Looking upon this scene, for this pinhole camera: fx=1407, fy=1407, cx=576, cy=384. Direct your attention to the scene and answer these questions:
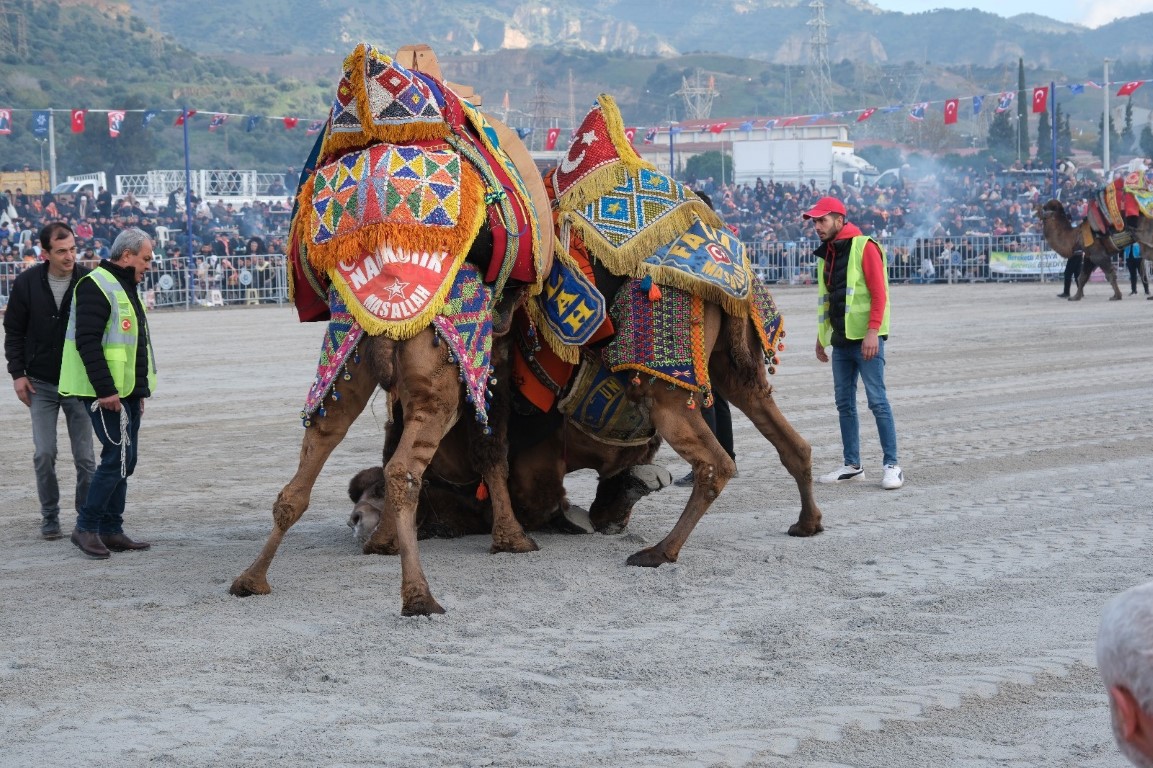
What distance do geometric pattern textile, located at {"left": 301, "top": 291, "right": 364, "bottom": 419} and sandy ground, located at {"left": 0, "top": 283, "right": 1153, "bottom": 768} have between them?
0.90 metres

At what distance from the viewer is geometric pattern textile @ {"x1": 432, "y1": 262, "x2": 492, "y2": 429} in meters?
6.30

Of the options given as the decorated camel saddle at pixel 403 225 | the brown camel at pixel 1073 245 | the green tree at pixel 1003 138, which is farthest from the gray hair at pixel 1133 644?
the green tree at pixel 1003 138

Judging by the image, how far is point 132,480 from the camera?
32.0ft

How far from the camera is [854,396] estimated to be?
9.48 metres

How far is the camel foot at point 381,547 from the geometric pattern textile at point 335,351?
1.06m

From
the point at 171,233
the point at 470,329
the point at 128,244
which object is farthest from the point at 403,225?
the point at 171,233

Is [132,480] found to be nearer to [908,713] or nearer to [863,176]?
[908,713]

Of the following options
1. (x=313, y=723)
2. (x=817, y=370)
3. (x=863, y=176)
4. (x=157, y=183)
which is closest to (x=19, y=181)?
(x=157, y=183)

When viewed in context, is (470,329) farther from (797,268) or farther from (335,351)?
(797,268)

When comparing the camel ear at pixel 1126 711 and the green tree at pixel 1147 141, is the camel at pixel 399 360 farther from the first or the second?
the green tree at pixel 1147 141

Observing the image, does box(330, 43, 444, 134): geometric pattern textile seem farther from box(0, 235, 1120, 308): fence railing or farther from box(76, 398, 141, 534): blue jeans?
box(0, 235, 1120, 308): fence railing

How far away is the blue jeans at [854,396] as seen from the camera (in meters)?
9.32

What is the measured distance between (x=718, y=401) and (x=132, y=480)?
4079 millimetres

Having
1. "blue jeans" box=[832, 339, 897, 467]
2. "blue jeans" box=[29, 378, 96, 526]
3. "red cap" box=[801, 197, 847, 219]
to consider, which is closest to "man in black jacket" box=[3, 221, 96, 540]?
"blue jeans" box=[29, 378, 96, 526]
